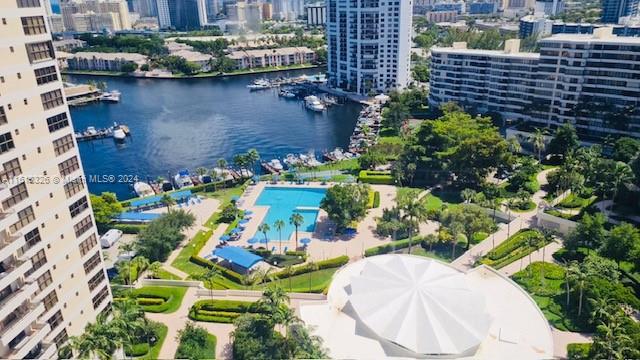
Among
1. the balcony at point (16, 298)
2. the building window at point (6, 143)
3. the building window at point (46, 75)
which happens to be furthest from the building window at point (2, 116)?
the balcony at point (16, 298)

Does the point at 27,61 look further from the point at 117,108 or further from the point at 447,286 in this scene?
the point at 117,108

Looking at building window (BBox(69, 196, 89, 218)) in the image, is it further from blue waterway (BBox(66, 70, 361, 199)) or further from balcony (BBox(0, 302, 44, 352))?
blue waterway (BBox(66, 70, 361, 199))

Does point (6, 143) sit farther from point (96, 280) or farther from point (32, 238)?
point (96, 280)

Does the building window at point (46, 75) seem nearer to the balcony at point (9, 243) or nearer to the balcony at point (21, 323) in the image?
the balcony at point (9, 243)

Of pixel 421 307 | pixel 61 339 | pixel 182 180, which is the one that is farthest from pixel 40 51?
pixel 182 180

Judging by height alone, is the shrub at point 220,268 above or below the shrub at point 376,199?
below
